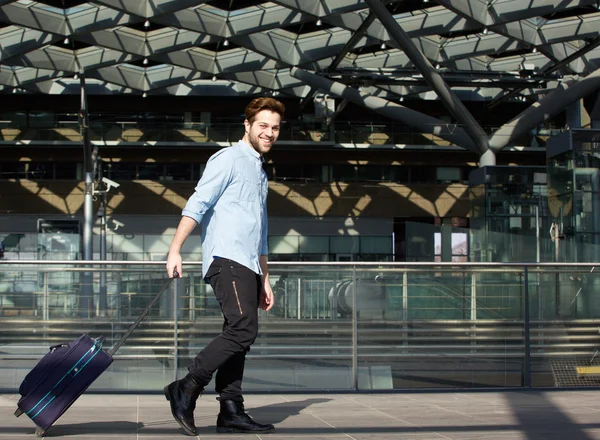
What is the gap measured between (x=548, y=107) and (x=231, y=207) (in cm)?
2619

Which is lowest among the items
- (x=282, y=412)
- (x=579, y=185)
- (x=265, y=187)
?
(x=282, y=412)

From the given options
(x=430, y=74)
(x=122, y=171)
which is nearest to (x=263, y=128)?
(x=430, y=74)

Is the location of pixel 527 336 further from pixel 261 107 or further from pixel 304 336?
pixel 261 107

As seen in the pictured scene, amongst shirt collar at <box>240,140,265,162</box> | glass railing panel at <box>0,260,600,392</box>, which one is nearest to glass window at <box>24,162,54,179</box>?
glass railing panel at <box>0,260,600,392</box>

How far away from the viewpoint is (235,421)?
4.79 m

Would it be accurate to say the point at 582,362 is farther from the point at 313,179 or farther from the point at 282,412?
the point at 313,179

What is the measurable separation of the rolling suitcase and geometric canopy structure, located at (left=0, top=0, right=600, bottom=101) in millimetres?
20782

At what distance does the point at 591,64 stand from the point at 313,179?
59.2 feet

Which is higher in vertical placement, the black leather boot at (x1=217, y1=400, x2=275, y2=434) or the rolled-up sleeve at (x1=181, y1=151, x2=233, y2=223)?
the rolled-up sleeve at (x1=181, y1=151, x2=233, y2=223)

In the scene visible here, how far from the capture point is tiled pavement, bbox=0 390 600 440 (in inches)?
186

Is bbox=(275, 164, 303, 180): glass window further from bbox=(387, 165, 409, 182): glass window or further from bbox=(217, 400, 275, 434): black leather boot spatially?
bbox=(217, 400, 275, 434): black leather boot

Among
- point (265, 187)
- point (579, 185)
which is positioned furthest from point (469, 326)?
point (579, 185)

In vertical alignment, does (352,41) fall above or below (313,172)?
above

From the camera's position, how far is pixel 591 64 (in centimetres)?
3209
